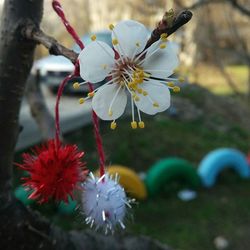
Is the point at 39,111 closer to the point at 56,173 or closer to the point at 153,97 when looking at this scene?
the point at 56,173

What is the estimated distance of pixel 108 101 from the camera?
831 mm

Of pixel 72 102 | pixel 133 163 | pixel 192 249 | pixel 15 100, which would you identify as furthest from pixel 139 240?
pixel 72 102

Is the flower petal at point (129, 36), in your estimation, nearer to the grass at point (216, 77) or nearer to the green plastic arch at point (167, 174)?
the green plastic arch at point (167, 174)

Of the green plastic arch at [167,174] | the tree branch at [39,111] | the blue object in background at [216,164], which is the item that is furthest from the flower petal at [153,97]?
the blue object in background at [216,164]

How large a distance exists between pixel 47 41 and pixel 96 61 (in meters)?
0.16

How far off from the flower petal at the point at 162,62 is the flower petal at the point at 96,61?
0.07 meters

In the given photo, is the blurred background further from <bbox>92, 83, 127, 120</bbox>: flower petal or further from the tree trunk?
<bbox>92, 83, 127, 120</bbox>: flower petal

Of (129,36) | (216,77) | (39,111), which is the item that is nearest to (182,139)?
(39,111)

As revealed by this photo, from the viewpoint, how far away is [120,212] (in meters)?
0.93

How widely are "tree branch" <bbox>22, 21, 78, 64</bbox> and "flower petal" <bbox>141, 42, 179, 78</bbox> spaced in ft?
0.41

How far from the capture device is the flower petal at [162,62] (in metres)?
0.84

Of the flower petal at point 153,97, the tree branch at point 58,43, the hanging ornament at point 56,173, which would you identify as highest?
the tree branch at point 58,43

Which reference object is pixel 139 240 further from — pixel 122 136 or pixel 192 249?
pixel 122 136

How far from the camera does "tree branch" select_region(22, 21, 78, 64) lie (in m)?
0.85
